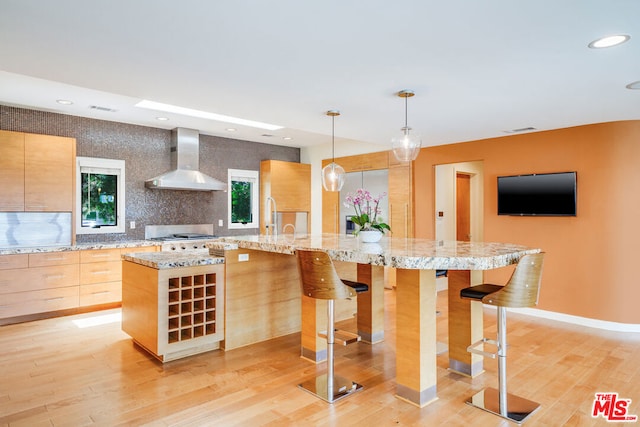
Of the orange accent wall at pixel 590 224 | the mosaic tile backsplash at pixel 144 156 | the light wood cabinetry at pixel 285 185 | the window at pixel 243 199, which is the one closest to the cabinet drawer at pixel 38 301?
the mosaic tile backsplash at pixel 144 156

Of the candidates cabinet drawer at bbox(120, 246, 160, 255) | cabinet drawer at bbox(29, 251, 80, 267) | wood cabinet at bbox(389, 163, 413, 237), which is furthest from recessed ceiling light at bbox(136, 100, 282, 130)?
wood cabinet at bbox(389, 163, 413, 237)

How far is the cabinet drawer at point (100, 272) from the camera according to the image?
4.83 metres

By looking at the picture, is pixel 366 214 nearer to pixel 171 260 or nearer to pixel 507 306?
pixel 507 306

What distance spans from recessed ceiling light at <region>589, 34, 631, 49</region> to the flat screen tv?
8.31 feet

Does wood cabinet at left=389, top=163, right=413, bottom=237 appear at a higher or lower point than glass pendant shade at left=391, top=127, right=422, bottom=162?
lower

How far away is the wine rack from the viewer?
3338 millimetres

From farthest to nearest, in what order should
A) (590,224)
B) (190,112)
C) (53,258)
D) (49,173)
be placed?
(190,112), (49,173), (53,258), (590,224)

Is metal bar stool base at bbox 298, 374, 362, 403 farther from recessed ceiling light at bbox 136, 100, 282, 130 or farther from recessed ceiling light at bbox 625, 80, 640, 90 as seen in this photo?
recessed ceiling light at bbox 136, 100, 282, 130

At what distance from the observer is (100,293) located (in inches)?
194

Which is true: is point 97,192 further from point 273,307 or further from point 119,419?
point 119,419

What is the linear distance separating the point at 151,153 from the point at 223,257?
3.08 meters

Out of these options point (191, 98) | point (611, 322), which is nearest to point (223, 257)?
point (191, 98)

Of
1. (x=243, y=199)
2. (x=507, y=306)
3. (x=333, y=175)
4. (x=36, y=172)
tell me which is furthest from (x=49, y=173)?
(x=507, y=306)

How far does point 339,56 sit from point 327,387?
7.50 feet
